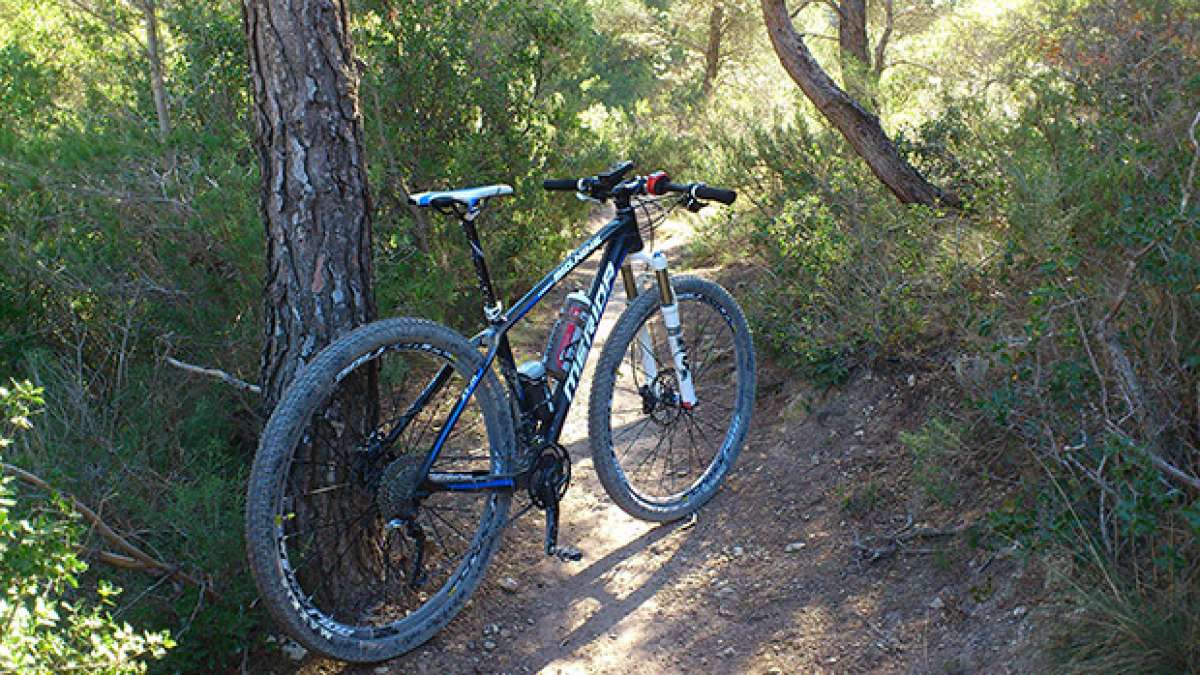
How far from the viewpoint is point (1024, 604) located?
311cm

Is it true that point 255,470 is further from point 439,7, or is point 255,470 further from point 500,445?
point 439,7

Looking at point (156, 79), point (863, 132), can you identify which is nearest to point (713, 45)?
point (863, 132)

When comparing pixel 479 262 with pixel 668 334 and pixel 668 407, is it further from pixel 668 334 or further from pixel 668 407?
pixel 668 407

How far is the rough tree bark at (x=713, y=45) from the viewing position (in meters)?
18.1

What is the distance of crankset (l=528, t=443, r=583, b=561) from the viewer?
12.3 ft

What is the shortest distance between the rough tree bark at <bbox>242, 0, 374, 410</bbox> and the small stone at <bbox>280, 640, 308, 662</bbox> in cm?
86

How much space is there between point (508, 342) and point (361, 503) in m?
0.82

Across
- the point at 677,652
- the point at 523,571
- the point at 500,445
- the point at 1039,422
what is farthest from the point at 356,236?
the point at 1039,422

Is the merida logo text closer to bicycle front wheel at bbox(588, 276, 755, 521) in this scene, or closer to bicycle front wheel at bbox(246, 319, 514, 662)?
bicycle front wheel at bbox(588, 276, 755, 521)

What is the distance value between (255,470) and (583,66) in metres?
6.33

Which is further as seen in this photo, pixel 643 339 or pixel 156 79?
pixel 156 79

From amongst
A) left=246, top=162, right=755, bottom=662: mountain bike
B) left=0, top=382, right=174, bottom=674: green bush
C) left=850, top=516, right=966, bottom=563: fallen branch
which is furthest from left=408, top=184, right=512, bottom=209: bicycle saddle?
left=850, top=516, right=966, bottom=563: fallen branch

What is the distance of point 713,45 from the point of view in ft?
60.1

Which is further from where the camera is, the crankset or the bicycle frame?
the crankset
